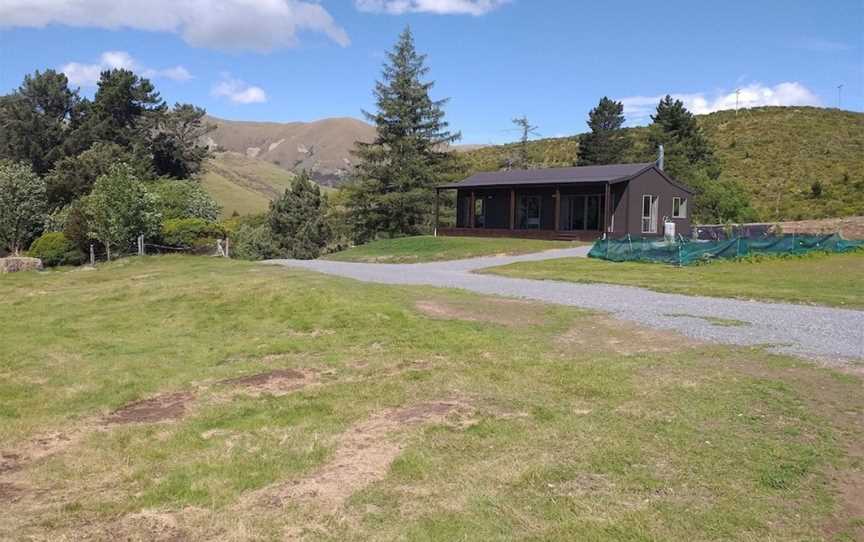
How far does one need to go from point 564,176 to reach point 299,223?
18945mm

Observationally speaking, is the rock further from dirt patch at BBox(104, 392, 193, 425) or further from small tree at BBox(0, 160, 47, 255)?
dirt patch at BBox(104, 392, 193, 425)

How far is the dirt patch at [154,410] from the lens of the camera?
234 inches

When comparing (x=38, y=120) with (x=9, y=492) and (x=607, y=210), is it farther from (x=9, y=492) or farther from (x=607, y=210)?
(x=9, y=492)

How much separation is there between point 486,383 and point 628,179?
23665 millimetres

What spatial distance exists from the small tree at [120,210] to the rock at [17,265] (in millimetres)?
3642

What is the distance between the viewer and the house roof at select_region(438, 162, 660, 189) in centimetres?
2888

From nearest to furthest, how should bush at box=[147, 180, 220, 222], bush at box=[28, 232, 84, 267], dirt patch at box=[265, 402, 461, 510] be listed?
dirt patch at box=[265, 402, 461, 510] → bush at box=[28, 232, 84, 267] → bush at box=[147, 180, 220, 222]

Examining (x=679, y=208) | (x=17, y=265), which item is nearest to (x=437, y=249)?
(x=679, y=208)

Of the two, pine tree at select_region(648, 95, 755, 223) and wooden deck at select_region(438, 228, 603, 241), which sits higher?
pine tree at select_region(648, 95, 755, 223)

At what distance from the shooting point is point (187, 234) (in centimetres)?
3212

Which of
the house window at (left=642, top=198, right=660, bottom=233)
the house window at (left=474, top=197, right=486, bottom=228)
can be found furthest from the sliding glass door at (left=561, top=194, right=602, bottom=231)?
the house window at (left=474, top=197, right=486, bottom=228)

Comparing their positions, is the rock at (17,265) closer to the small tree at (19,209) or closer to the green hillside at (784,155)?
the small tree at (19,209)

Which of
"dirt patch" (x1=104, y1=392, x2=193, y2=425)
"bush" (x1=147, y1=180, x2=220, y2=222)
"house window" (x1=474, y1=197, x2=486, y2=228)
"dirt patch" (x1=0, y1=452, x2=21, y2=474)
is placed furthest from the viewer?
"bush" (x1=147, y1=180, x2=220, y2=222)

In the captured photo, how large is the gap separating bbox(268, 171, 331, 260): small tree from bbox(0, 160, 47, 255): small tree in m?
15.2
